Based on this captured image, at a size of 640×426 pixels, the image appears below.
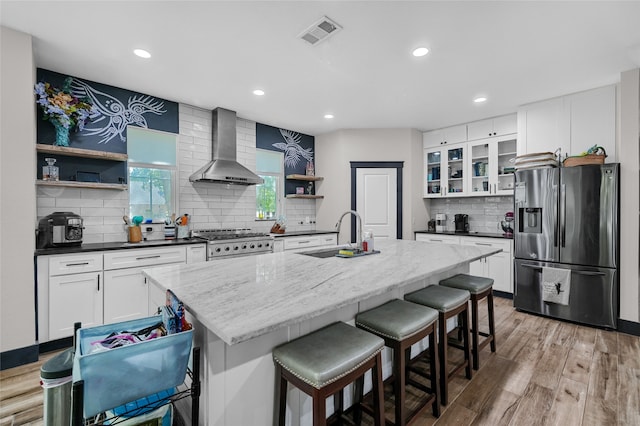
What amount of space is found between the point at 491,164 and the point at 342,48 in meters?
3.21

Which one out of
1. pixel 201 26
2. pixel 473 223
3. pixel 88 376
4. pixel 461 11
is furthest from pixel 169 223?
pixel 473 223

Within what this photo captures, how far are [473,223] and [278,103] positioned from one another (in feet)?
12.4

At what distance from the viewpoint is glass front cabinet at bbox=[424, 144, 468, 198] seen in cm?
488

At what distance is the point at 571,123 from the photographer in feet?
11.7

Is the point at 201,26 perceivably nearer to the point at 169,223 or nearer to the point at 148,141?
the point at 148,141

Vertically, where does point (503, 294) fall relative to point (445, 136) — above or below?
below

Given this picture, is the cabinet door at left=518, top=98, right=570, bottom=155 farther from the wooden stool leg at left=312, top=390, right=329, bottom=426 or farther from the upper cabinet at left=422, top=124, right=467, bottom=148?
the wooden stool leg at left=312, top=390, right=329, bottom=426

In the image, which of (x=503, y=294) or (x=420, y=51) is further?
(x=503, y=294)

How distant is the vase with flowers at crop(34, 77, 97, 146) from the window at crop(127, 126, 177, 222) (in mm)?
495

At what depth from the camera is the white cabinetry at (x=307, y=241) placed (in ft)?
14.5

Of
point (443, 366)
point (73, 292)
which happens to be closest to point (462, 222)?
point (443, 366)

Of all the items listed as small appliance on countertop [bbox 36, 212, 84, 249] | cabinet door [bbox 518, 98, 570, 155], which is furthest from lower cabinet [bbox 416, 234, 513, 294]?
small appliance on countertop [bbox 36, 212, 84, 249]

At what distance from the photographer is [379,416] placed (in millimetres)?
1385

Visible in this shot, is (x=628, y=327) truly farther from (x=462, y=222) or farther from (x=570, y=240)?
(x=462, y=222)
